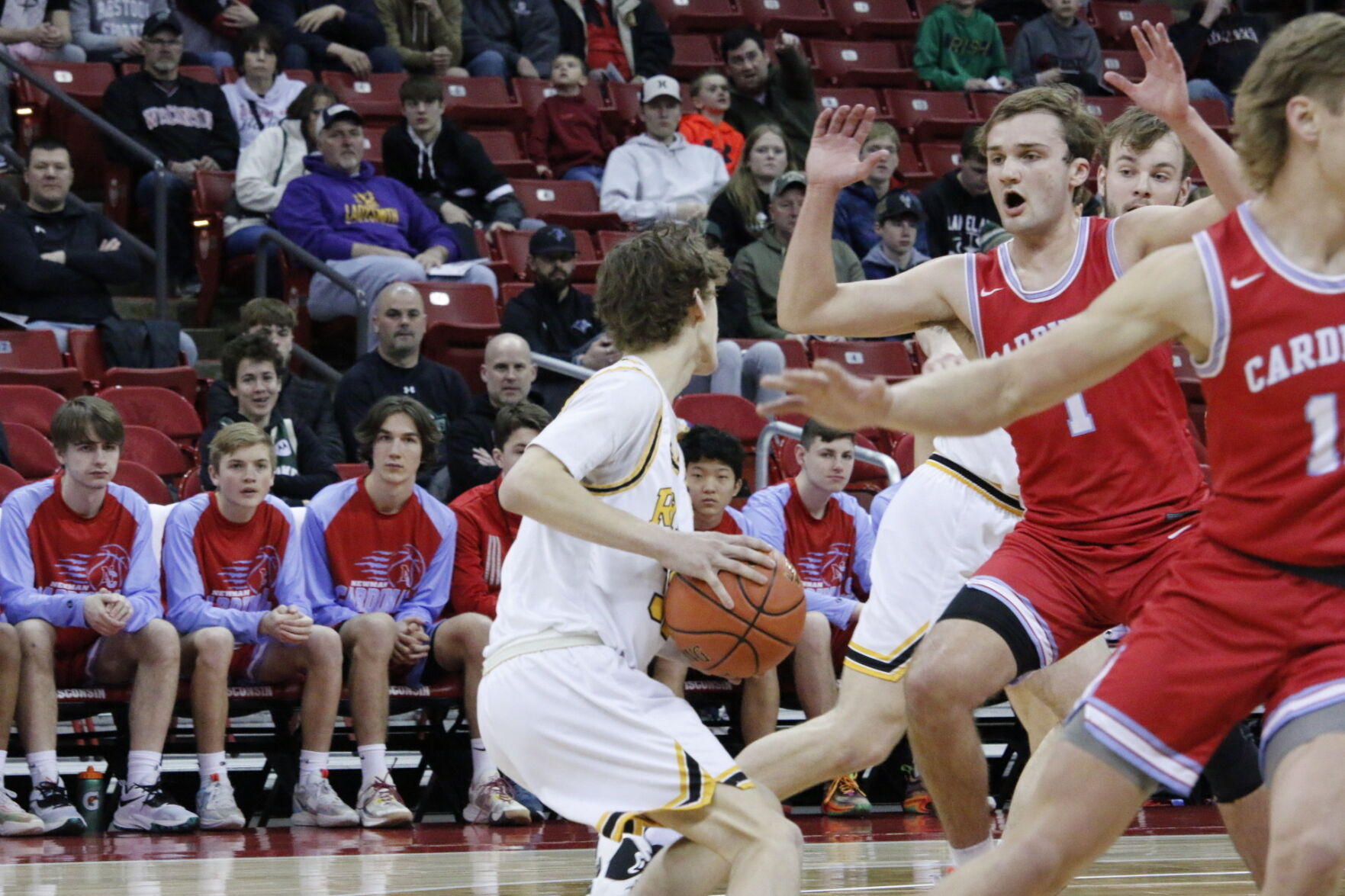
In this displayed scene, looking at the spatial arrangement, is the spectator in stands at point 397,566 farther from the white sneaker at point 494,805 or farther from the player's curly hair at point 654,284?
the player's curly hair at point 654,284

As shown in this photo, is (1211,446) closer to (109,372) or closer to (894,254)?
(109,372)

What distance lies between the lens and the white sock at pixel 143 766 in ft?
22.7

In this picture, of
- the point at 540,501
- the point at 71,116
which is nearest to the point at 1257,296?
the point at 540,501

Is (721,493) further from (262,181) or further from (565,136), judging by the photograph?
(565,136)

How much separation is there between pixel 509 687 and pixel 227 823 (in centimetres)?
380

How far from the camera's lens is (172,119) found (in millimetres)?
11242

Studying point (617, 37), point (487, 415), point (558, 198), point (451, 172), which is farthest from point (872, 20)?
point (487, 415)

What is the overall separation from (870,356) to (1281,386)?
7.92 metres

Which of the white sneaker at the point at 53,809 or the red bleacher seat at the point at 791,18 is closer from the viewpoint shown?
the white sneaker at the point at 53,809

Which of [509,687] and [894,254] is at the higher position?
[894,254]

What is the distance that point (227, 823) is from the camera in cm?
704

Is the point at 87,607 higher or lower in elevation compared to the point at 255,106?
lower

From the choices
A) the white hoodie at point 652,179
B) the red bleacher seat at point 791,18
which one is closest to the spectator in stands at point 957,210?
the white hoodie at point 652,179

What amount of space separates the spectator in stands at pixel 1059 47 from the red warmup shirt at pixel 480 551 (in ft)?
28.3
